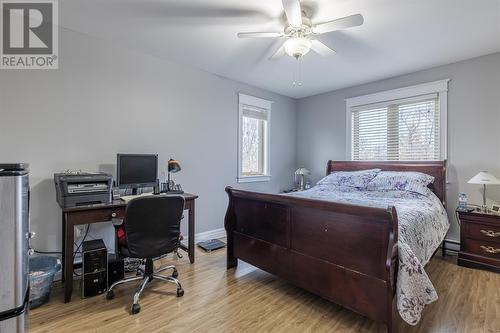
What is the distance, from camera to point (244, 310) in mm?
2025

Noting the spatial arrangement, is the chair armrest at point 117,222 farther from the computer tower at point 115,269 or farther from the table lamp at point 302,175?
the table lamp at point 302,175

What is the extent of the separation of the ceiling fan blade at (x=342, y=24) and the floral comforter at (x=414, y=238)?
5.27ft

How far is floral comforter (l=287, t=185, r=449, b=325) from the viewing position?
1603 mm

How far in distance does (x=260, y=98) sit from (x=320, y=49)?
6.65ft

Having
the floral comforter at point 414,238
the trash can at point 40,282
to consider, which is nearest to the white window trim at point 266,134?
the floral comforter at point 414,238

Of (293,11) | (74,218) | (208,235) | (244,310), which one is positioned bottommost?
(244,310)

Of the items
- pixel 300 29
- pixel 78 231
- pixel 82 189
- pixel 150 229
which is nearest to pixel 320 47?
pixel 300 29

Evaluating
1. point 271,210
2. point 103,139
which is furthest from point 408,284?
point 103,139

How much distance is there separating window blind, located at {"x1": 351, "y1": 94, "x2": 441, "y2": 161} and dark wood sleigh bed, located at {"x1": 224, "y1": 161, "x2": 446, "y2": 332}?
8.54ft

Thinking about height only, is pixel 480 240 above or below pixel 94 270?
above

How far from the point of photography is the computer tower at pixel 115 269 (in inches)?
93.1

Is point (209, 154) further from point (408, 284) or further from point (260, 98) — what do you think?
point (408, 284)
